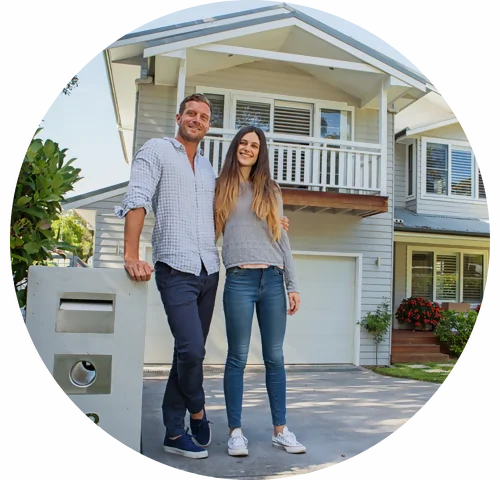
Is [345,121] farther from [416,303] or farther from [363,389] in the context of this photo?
[363,389]

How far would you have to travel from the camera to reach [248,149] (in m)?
2.54

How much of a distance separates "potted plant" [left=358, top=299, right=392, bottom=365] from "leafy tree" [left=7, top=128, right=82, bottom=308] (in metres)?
5.47

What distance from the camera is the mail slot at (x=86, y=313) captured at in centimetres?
212

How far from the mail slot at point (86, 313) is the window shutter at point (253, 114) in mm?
5472

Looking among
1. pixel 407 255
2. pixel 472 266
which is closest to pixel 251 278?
pixel 407 255

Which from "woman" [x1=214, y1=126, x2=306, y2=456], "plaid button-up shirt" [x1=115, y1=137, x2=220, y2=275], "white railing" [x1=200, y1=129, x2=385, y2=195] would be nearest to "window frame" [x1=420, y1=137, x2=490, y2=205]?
"white railing" [x1=200, y1=129, x2=385, y2=195]

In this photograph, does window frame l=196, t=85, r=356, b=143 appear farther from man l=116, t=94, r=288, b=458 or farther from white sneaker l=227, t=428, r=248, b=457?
white sneaker l=227, t=428, r=248, b=457

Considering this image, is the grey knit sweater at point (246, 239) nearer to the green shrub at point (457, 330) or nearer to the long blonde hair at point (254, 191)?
the long blonde hair at point (254, 191)

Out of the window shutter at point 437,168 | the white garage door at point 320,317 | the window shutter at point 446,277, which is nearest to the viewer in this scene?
the white garage door at point 320,317

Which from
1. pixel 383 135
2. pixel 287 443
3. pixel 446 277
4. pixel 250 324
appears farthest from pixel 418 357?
pixel 250 324

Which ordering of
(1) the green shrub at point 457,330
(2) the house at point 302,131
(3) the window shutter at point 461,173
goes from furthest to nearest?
(3) the window shutter at point 461,173, (1) the green shrub at point 457,330, (2) the house at point 302,131

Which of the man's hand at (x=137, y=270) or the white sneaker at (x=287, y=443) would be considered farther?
the white sneaker at (x=287, y=443)

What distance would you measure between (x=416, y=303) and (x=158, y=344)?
485cm

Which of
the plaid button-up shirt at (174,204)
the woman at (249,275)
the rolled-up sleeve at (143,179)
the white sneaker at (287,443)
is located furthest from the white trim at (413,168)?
the rolled-up sleeve at (143,179)
